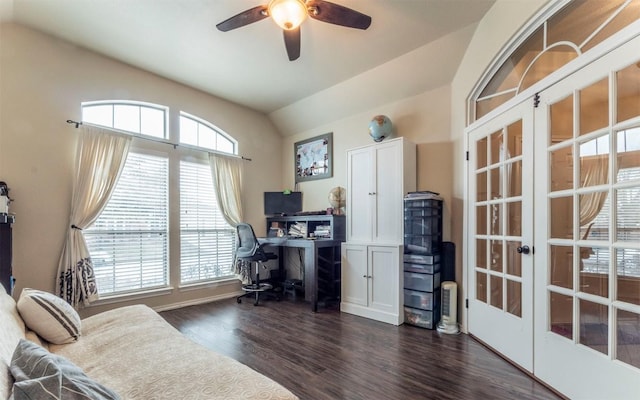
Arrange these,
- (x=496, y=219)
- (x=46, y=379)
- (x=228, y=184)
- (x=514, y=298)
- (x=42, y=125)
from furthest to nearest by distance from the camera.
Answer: (x=228, y=184) → (x=42, y=125) → (x=496, y=219) → (x=514, y=298) → (x=46, y=379)

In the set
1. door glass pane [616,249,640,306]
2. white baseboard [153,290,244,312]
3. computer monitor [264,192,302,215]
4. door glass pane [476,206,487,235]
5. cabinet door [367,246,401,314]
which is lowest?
white baseboard [153,290,244,312]

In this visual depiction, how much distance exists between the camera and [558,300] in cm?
204

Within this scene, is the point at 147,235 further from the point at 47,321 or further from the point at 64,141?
the point at 47,321

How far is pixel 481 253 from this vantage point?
112 inches

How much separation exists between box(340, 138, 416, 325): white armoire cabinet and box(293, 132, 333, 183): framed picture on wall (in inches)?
33.8

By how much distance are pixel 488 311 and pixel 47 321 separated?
10.7 feet

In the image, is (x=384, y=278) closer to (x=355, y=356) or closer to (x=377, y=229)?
(x=377, y=229)

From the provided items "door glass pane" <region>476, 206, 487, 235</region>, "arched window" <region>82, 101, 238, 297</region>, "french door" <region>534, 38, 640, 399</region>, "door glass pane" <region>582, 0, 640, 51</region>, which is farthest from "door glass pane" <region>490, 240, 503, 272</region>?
"arched window" <region>82, 101, 238, 297</region>

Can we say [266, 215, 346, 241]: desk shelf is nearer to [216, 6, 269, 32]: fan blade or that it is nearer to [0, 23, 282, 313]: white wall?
[0, 23, 282, 313]: white wall

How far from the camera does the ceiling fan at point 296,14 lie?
2085 mm

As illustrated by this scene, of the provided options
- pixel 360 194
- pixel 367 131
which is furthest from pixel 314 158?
pixel 360 194

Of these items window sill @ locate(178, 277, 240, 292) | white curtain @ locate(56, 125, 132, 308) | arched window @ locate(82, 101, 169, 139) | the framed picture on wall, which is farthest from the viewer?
the framed picture on wall

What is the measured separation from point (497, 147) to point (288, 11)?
83.9 inches

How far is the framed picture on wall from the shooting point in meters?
4.68
